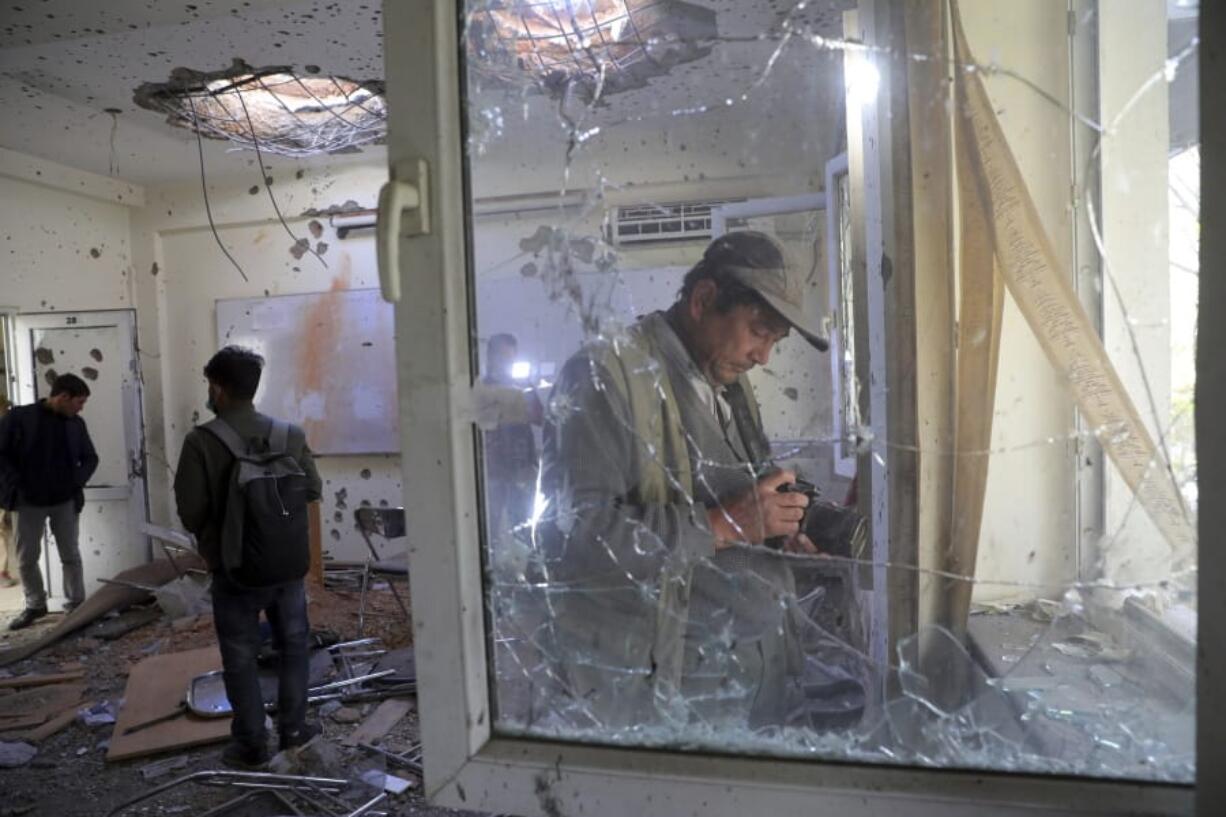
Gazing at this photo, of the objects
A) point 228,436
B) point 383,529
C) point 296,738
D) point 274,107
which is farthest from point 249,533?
point 274,107

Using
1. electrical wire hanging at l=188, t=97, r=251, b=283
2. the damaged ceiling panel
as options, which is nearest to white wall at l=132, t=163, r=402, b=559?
electrical wire hanging at l=188, t=97, r=251, b=283

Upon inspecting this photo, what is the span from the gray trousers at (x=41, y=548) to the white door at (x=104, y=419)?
366mm

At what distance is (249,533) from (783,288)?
204 centimetres

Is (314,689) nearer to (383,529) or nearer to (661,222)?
(383,529)

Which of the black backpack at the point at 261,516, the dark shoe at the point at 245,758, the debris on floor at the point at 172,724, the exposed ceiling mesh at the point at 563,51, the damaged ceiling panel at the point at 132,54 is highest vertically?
the damaged ceiling panel at the point at 132,54

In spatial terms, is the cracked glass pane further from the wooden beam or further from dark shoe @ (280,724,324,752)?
dark shoe @ (280,724,324,752)

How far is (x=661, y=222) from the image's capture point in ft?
2.96

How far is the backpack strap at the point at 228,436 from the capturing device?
2.35 m

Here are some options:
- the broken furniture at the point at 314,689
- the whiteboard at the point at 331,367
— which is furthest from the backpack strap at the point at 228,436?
the whiteboard at the point at 331,367

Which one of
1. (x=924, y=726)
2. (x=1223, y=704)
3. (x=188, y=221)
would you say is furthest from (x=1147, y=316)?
(x=188, y=221)

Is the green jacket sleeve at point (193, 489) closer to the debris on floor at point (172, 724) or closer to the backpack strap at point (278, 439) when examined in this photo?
the backpack strap at point (278, 439)

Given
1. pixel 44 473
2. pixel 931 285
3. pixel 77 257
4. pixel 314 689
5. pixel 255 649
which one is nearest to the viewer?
pixel 931 285

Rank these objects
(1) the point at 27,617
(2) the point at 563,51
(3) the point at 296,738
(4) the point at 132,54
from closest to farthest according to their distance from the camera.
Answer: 1. (2) the point at 563,51
2. (3) the point at 296,738
3. (4) the point at 132,54
4. (1) the point at 27,617

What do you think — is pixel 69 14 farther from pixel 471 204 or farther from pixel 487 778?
pixel 487 778
